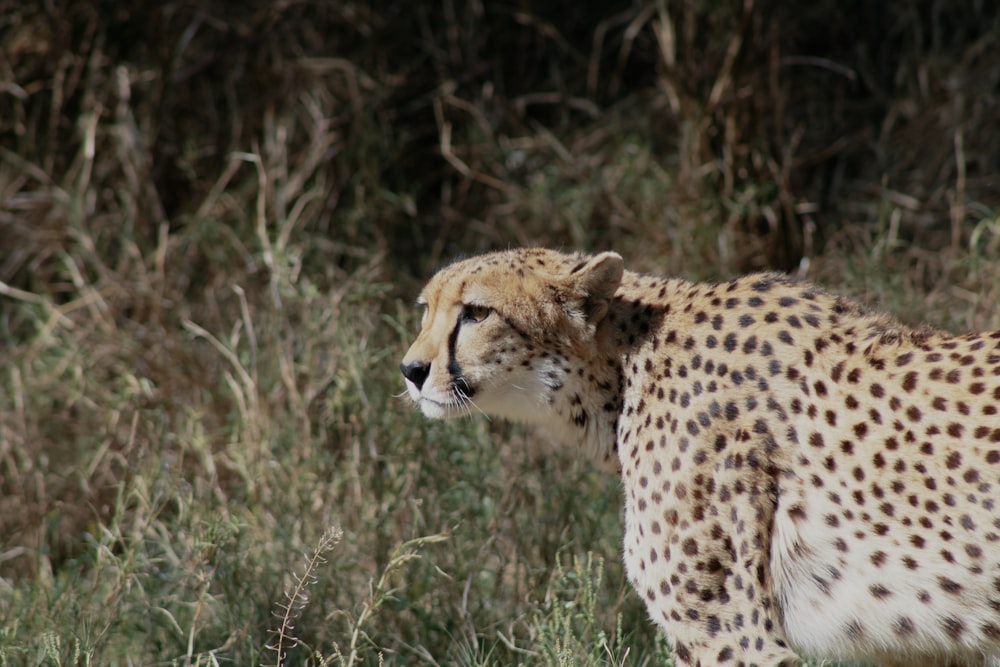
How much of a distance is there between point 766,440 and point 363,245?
337cm

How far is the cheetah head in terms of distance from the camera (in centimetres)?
324

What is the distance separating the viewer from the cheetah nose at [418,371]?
323 cm

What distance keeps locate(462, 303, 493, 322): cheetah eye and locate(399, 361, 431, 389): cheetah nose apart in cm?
17

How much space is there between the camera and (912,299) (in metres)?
4.61

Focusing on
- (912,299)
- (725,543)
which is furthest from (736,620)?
(912,299)

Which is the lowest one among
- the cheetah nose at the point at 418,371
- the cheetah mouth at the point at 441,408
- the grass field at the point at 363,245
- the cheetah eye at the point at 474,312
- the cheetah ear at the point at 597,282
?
the grass field at the point at 363,245

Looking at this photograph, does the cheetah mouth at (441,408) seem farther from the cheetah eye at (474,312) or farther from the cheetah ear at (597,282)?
the cheetah ear at (597,282)

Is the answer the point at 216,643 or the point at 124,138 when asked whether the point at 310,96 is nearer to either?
the point at 124,138

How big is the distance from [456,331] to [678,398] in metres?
0.62

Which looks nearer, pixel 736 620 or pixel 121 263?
pixel 736 620

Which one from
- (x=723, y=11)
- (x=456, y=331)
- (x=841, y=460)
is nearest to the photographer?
(x=841, y=460)

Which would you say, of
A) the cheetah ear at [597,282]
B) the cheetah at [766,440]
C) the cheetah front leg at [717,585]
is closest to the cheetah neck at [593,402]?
the cheetah at [766,440]

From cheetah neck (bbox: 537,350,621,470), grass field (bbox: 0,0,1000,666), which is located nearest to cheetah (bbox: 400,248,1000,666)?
cheetah neck (bbox: 537,350,621,470)

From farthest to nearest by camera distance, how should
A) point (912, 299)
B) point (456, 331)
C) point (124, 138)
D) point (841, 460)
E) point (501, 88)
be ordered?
point (501, 88)
point (124, 138)
point (912, 299)
point (456, 331)
point (841, 460)
